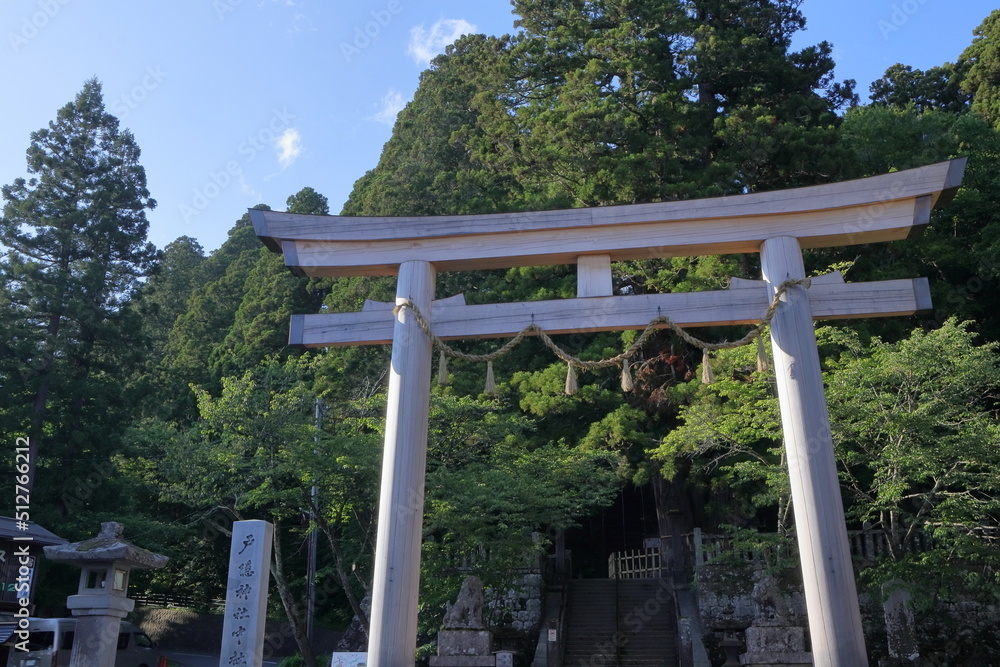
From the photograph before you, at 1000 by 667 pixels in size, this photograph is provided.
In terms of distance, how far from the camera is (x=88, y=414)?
19.4 m

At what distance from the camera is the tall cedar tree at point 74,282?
18.8m

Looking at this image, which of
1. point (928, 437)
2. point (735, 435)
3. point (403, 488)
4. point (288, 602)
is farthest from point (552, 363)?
point (403, 488)

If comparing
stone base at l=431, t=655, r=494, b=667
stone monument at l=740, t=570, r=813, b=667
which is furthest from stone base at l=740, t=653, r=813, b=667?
stone base at l=431, t=655, r=494, b=667

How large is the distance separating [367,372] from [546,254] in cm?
1171

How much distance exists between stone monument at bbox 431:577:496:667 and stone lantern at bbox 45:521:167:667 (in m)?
4.22

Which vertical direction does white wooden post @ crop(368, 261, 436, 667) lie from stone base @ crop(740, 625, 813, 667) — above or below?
above

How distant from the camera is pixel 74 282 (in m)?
20.3

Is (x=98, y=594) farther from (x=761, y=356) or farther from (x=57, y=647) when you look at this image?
(x=761, y=356)

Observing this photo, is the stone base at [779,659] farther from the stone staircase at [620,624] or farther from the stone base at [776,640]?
the stone staircase at [620,624]

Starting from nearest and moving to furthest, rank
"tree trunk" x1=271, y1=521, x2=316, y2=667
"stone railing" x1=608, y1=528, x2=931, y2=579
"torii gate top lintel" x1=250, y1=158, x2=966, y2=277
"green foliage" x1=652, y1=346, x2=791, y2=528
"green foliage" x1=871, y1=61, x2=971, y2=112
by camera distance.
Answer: "torii gate top lintel" x1=250, y1=158, x2=966, y2=277
"green foliage" x1=652, y1=346, x2=791, y2=528
"stone railing" x1=608, y1=528, x2=931, y2=579
"tree trunk" x1=271, y1=521, x2=316, y2=667
"green foliage" x1=871, y1=61, x2=971, y2=112

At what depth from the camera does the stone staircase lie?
14.4 m

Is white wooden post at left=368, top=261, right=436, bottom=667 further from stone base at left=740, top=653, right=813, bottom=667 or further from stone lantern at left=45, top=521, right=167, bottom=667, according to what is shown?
stone base at left=740, top=653, right=813, bottom=667

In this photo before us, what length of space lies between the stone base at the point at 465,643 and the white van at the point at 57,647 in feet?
15.8

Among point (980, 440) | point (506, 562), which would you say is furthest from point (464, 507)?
point (980, 440)
